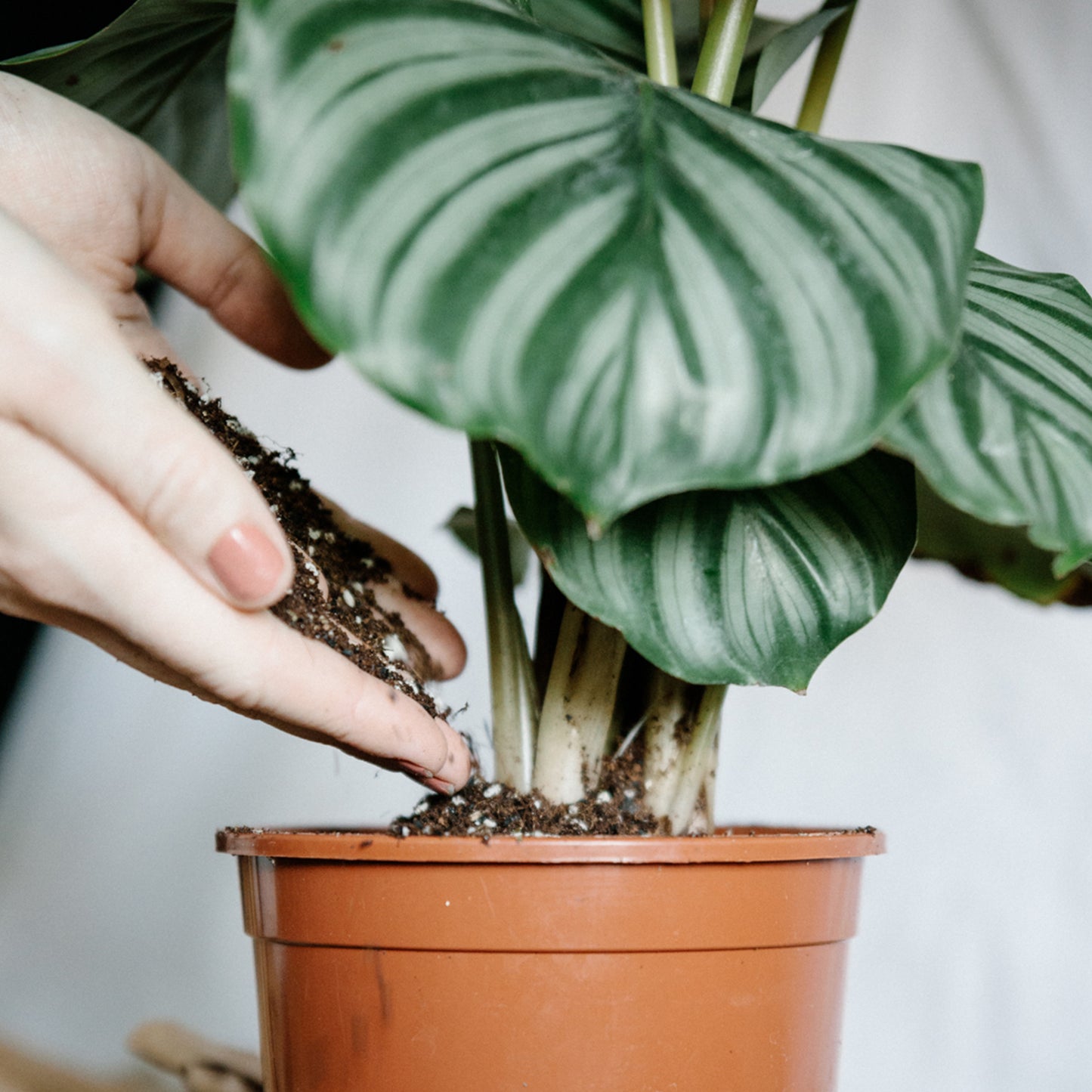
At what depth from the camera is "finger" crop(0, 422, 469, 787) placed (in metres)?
0.44

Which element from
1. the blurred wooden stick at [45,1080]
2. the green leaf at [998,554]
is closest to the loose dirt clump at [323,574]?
the green leaf at [998,554]

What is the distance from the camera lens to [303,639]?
1.70 ft

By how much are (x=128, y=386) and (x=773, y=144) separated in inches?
10.7

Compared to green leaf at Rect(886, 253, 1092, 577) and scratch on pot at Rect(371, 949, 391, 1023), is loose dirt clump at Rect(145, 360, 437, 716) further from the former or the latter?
green leaf at Rect(886, 253, 1092, 577)

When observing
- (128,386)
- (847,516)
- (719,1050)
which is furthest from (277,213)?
(719,1050)

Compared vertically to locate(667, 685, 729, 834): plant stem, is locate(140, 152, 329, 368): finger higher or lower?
higher

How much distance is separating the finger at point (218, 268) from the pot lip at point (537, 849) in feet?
1.18

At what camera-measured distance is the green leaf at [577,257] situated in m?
0.35

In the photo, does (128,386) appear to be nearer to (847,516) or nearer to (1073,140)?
(847,516)

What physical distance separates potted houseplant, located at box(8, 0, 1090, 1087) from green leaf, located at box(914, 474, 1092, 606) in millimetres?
211

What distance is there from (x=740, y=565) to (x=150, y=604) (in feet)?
0.90

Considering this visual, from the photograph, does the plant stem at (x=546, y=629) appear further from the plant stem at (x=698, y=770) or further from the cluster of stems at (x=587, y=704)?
the plant stem at (x=698, y=770)

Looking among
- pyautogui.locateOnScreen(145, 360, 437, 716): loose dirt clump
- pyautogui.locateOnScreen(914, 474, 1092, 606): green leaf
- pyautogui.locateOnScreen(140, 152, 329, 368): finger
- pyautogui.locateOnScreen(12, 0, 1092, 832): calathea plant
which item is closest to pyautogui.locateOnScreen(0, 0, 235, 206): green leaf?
pyautogui.locateOnScreen(140, 152, 329, 368): finger

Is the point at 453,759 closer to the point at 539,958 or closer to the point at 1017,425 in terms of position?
the point at 539,958
